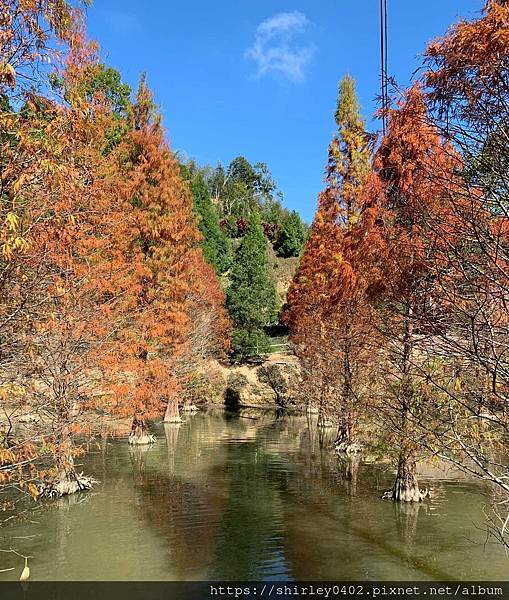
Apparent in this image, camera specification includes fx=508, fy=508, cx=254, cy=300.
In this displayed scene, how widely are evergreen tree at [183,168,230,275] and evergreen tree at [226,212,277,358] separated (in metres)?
7.62

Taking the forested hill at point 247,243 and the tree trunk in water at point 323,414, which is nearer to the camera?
the tree trunk in water at point 323,414

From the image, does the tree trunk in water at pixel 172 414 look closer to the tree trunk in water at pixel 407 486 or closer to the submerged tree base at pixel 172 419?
the submerged tree base at pixel 172 419

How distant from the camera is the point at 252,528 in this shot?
10.4 m

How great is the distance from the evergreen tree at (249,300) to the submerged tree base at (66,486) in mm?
26514

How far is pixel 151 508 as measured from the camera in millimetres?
11797

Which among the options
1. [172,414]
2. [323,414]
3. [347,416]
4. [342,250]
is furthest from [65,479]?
[172,414]

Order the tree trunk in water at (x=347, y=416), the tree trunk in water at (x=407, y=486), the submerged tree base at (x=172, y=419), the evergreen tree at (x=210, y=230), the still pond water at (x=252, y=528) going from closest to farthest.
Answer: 1. the still pond water at (x=252, y=528)
2. the tree trunk in water at (x=407, y=486)
3. the tree trunk in water at (x=347, y=416)
4. the submerged tree base at (x=172, y=419)
5. the evergreen tree at (x=210, y=230)

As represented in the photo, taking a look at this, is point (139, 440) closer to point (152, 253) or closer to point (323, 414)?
point (152, 253)

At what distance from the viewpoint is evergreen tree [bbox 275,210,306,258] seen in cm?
6034

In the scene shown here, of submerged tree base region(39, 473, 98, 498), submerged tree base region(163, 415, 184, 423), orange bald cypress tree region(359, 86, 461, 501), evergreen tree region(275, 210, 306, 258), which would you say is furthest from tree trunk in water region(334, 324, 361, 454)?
evergreen tree region(275, 210, 306, 258)

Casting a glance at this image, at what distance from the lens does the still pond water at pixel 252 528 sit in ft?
27.5

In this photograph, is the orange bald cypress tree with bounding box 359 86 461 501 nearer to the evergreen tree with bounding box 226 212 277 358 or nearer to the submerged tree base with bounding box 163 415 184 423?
the submerged tree base with bounding box 163 415 184 423

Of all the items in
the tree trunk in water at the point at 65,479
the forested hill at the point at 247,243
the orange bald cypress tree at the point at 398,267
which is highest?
the forested hill at the point at 247,243

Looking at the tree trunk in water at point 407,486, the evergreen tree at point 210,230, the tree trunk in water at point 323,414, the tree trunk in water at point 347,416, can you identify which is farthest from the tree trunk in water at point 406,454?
the evergreen tree at point 210,230
